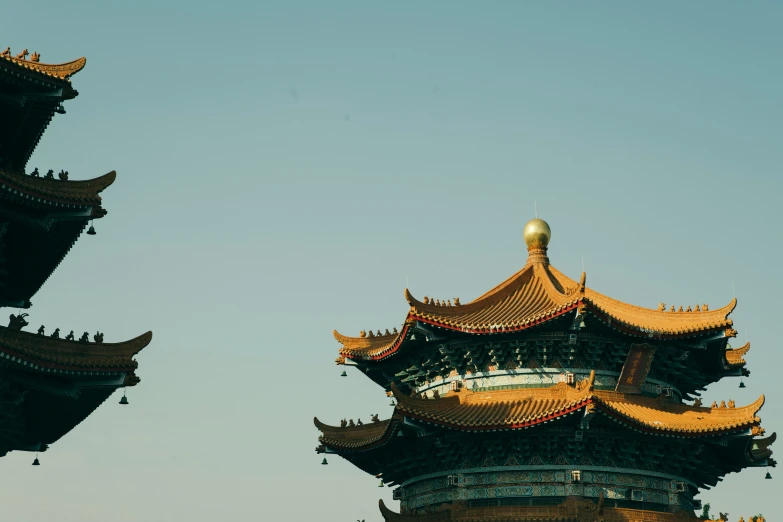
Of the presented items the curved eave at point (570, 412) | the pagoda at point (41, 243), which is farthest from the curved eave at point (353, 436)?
the pagoda at point (41, 243)

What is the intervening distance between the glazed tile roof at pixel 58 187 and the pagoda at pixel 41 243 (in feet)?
0.09

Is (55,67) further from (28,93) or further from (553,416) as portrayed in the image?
(553,416)

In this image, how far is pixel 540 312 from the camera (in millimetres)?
37031

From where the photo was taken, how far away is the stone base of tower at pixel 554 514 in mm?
34031

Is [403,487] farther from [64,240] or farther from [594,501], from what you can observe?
[64,240]

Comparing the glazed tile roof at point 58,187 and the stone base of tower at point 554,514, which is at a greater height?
the glazed tile roof at point 58,187

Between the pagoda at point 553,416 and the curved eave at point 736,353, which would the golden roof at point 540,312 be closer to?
the pagoda at point 553,416

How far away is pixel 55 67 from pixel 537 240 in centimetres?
2081

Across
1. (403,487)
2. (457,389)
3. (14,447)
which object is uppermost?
(457,389)

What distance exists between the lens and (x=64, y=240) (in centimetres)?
3050

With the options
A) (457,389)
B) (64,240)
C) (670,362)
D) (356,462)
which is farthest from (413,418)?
(64,240)

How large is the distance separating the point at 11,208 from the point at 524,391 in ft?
59.3

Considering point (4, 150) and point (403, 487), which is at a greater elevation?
point (4, 150)

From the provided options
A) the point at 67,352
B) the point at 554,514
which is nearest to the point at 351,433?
the point at 554,514
